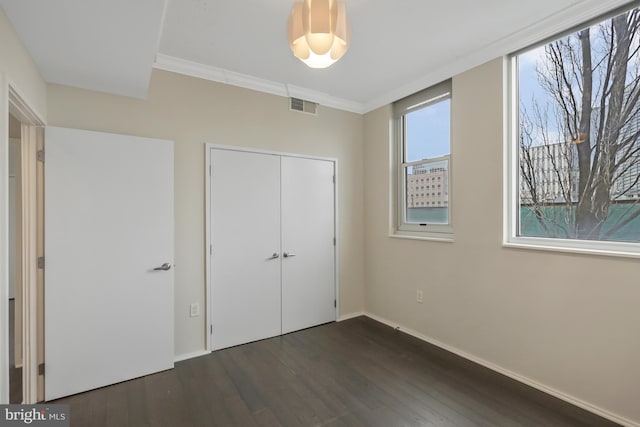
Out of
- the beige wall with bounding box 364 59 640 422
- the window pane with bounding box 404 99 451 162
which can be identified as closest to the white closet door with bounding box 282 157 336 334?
the beige wall with bounding box 364 59 640 422

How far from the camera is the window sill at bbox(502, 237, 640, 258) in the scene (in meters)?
1.94

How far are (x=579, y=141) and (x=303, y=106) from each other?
2565 millimetres

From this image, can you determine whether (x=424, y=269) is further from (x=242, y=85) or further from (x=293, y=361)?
(x=242, y=85)

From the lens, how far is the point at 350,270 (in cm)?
391

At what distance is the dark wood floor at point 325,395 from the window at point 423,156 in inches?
52.6

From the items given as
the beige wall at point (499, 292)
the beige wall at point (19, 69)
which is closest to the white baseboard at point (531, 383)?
the beige wall at point (499, 292)

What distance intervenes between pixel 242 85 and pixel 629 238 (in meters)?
3.40

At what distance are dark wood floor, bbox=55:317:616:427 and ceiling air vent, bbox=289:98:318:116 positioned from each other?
2.61 meters

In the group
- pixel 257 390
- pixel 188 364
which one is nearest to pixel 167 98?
pixel 188 364

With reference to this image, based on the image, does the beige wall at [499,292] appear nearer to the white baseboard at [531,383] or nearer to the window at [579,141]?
the white baseboard at [531,383]

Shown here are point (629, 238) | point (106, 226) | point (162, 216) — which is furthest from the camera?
point (162, 216)

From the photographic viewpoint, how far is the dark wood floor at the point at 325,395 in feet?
6.50

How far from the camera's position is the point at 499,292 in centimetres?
254

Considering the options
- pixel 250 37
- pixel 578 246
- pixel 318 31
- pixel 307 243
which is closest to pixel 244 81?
pixel 250 37
